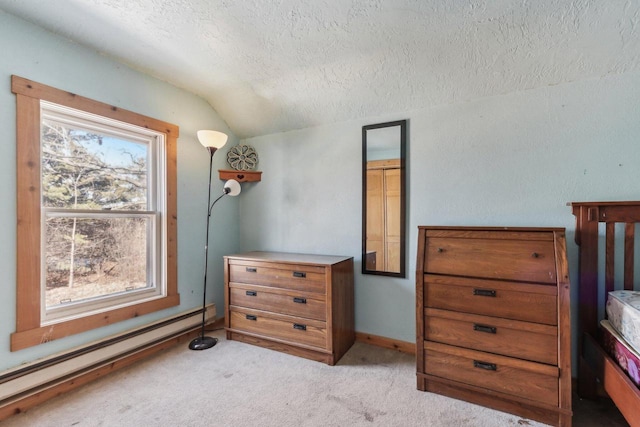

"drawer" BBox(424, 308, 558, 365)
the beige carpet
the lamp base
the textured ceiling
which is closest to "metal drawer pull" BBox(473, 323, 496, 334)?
"drawer" BBox(424, 308, 558, 365)

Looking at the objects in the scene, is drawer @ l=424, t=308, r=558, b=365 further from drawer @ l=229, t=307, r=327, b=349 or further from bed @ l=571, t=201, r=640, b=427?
drawer @ l=229, t=307, r=327, b=349

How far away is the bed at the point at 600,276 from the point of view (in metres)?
1.50

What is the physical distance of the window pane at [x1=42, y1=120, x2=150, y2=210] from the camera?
5.94ft

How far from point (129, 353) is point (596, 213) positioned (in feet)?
10.8

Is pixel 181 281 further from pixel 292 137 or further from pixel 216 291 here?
pixel 292 137

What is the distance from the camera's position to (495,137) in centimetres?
201

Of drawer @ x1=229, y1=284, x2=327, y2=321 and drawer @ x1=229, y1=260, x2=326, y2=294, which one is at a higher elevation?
drawer @ x1=229, y1=260, x2=326, y2=294

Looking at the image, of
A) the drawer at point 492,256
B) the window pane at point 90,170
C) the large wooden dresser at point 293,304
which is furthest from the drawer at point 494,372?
the window pane at point 90,170

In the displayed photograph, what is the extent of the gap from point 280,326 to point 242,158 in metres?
1.79

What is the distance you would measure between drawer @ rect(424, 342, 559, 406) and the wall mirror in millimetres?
731

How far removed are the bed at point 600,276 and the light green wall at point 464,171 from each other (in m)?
0.15

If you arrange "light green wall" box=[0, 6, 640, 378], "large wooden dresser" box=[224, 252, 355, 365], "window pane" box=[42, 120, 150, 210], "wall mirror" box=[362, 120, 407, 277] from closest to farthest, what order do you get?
"light green wall" box=[0, 6, 640, 378]
"window pane" box=[42, 120, 150, 210]
"large wooden dresser" box=[224, 252, 355, 365]
"wall mirror" box=[362, 120, 407, 277]

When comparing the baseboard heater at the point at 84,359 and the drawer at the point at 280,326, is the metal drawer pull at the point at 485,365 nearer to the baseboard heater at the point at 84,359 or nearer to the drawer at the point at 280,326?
the drawer at the point at 280,326

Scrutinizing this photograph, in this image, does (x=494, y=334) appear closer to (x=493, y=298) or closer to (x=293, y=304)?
(x=493, y=298)
